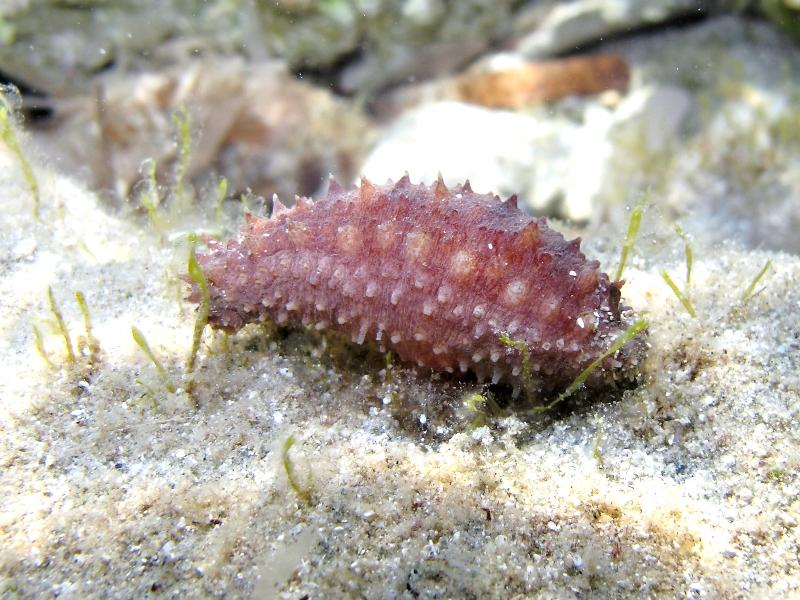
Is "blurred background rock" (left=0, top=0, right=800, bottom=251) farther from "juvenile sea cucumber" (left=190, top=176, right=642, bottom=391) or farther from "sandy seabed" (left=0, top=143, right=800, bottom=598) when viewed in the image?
"sandy seabed" (left=0, top=143, right=800, bottom=598)

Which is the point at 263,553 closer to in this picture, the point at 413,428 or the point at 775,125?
the point at 413,428

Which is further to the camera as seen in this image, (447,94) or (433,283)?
(447,94)

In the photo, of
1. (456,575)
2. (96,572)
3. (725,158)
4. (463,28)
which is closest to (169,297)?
(96,572)

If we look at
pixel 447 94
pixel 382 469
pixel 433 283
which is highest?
pixel 447 94

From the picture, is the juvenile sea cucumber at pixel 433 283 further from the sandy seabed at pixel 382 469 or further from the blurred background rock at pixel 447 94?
the blurred background rock at pixel 447 94

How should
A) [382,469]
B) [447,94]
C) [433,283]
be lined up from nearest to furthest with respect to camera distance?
1. [382,469]
2. [433,283]
3. [447,94]

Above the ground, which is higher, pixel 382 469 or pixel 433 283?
pixel 433 283

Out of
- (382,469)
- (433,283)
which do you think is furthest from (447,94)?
(382,469)

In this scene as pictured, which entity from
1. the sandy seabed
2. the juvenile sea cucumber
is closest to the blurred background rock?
the juvenile sea cucumber

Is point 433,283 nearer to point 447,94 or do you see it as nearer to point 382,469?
point 382,469

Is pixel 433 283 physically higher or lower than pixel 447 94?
lower

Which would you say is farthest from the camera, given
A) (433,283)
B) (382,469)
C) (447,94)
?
(447,94)
